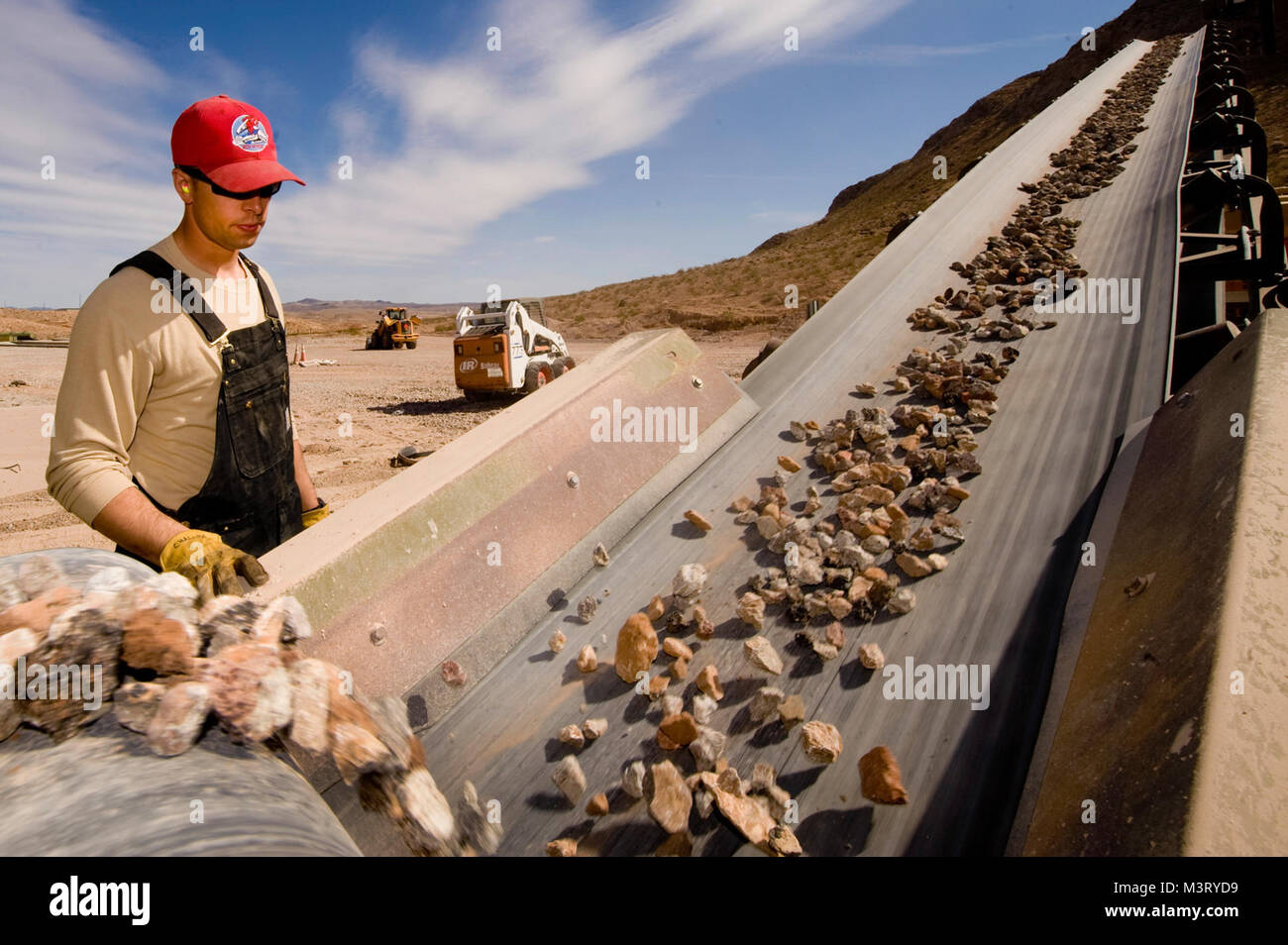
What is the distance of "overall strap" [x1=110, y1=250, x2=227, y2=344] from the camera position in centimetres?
163

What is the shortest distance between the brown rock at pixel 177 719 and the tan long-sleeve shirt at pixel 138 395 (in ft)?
2.54

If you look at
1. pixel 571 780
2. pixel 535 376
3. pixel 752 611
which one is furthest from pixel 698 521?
pixel 535 376

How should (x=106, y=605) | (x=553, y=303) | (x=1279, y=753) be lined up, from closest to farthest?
(x=1279, y=753)
(x=106, y=605)
(x=553, y=303)

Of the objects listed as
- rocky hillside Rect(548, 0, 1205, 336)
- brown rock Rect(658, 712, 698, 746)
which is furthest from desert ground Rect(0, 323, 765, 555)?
rocky hillside Rect(548, 0, 1205, 336)

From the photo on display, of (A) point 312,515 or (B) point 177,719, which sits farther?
(A) point 312,515

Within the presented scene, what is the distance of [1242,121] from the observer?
5.44 meters

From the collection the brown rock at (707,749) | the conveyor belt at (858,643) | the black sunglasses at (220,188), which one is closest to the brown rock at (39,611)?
the conveyor belt at (858,643)

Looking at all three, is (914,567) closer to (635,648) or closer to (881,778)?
(881,778)

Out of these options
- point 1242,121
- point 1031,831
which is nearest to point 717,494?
point 1031,831

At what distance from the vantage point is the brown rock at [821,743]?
4.83 ft

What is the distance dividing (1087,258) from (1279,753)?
3.95 meters

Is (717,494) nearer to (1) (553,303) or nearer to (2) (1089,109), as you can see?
(2) (1089,109)

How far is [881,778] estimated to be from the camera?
139 cm

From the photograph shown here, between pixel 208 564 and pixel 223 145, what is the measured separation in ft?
3.50
